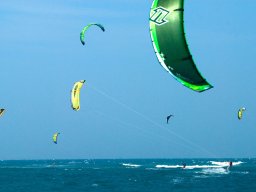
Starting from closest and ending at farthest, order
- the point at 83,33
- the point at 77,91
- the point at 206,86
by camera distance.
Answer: the point at 206,86 < the point at 83,33 < the point at 77,91

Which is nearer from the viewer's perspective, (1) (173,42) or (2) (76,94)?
(1) (173,42)

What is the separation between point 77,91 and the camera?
27406 mm

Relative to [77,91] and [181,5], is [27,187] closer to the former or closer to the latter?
[77,91]

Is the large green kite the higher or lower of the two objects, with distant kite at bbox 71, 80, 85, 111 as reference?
lower

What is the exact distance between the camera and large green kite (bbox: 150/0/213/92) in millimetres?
13586

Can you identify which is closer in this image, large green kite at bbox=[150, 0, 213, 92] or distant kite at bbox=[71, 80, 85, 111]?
large green kite at bbox=[150, 0, 213, 92]

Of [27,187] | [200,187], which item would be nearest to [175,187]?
[200,187]

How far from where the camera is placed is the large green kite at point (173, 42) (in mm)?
13586

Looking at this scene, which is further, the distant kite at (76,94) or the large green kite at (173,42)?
the distant kite at (76,94)

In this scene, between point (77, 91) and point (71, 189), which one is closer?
point (77, 91)

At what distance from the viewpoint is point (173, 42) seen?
13.9 meters

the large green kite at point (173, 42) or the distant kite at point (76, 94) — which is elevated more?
the distant kite at point (76, 94)

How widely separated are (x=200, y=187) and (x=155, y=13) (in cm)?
3380

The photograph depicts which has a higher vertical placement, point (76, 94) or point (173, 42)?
point (76, 94)
